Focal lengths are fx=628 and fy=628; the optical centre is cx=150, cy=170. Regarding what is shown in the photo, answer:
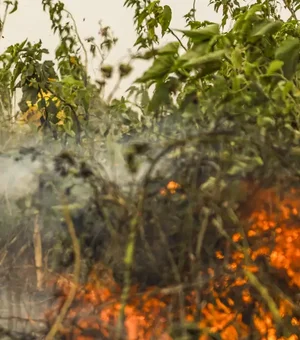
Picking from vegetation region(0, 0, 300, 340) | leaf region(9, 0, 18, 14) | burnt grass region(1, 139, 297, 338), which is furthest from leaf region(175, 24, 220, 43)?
Result: leaf region(9, 0, 18, 14)

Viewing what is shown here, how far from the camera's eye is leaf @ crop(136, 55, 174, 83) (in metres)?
0.66

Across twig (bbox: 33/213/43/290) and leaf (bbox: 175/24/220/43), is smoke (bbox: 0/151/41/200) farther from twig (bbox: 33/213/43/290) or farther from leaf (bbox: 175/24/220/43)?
leaf (bbox: 175/24/220/43)

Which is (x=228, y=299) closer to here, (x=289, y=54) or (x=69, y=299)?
(x=69, y=299)

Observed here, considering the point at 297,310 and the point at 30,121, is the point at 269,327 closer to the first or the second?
the point at 297,310

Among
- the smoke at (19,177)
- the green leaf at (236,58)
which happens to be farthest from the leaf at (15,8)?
the green leaf at (236,58)

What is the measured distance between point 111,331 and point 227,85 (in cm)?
32

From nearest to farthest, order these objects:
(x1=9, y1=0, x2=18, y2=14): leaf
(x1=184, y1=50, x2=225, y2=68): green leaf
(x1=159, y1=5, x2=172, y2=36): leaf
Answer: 1. (x1=184, y1=50, x2=225, y2=68): green leaf
2. (x1=159, y1=5, x2=172, y2=36): leaf
3. (x1=9, y1=0, x2=18, y2=14): leaf

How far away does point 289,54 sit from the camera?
72 centimetres

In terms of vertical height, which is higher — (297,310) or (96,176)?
(96,176)

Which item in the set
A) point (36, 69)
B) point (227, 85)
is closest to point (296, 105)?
point (227, 85)

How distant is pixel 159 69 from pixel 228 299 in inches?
11.0

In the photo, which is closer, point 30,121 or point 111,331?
point 111,331

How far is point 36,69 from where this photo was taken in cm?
127

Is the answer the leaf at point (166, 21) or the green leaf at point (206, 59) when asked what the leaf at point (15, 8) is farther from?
the green leaf at point (206, 59)
